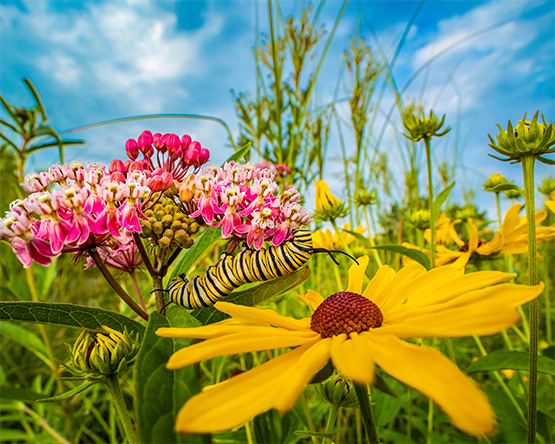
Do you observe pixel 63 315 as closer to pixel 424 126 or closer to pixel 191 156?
pixel 191 156

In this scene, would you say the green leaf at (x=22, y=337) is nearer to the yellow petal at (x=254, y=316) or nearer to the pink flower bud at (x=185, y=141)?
the pink flower bud at (x=185, y=141)

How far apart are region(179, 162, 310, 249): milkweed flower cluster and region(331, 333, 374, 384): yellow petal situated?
267 mm

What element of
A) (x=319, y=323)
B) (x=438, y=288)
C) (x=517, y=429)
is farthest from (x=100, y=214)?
(x=517, y=429)

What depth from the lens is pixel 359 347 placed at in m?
0.38

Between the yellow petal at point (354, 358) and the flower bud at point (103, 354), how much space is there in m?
0.32

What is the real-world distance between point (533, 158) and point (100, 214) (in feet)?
2.24

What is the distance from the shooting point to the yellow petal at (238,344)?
1.17ft

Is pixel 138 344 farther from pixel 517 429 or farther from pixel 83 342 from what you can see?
pixel 517 429

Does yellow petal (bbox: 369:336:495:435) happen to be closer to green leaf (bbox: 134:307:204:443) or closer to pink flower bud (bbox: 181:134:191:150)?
green leaf (bbox: 134:307:204:443)

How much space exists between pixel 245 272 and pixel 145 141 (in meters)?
0.34

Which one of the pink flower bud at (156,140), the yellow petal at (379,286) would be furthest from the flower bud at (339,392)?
the pink flower bud at (156,140)

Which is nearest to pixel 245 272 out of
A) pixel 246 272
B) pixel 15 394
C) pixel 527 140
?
pixel 246 272

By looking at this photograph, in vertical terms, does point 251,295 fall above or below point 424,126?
below

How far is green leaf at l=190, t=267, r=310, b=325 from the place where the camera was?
0.60 metres
